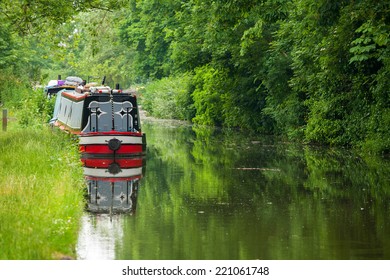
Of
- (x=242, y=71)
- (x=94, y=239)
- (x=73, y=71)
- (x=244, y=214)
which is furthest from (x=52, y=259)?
(x=73, y=71)

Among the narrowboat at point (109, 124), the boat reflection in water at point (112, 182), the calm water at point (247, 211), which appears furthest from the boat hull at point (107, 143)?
the calm water at point (247, 211)

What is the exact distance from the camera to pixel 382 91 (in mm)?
26812

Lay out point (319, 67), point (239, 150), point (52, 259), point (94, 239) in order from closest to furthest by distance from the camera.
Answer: point (52, 259) < point (94, 239) < point (319, 67) < point (239, 150)

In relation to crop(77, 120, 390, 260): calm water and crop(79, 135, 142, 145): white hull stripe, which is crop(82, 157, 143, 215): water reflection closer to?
crop(77, 120, 390, 260): calm water

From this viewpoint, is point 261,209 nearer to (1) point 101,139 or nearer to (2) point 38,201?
(2) point 38,201

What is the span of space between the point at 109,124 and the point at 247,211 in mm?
13257

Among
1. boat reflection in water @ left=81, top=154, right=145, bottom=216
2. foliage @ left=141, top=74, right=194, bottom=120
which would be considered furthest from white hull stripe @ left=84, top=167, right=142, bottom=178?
foliage @ left=141, top=74, right=194, bottom=120

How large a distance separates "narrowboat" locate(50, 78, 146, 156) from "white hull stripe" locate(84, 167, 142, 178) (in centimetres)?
300

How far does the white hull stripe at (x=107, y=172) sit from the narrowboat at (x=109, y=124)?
3004 millimetres

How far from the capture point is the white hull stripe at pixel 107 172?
21.8 m

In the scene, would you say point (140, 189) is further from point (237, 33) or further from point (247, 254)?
point (237, 33)

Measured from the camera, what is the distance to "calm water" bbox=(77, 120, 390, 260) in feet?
38.7

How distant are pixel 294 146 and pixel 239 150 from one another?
10.3 ft

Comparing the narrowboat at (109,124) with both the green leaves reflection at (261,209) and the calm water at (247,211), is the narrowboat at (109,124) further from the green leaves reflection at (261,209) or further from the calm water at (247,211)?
the green leaves reflection at (261,209)
